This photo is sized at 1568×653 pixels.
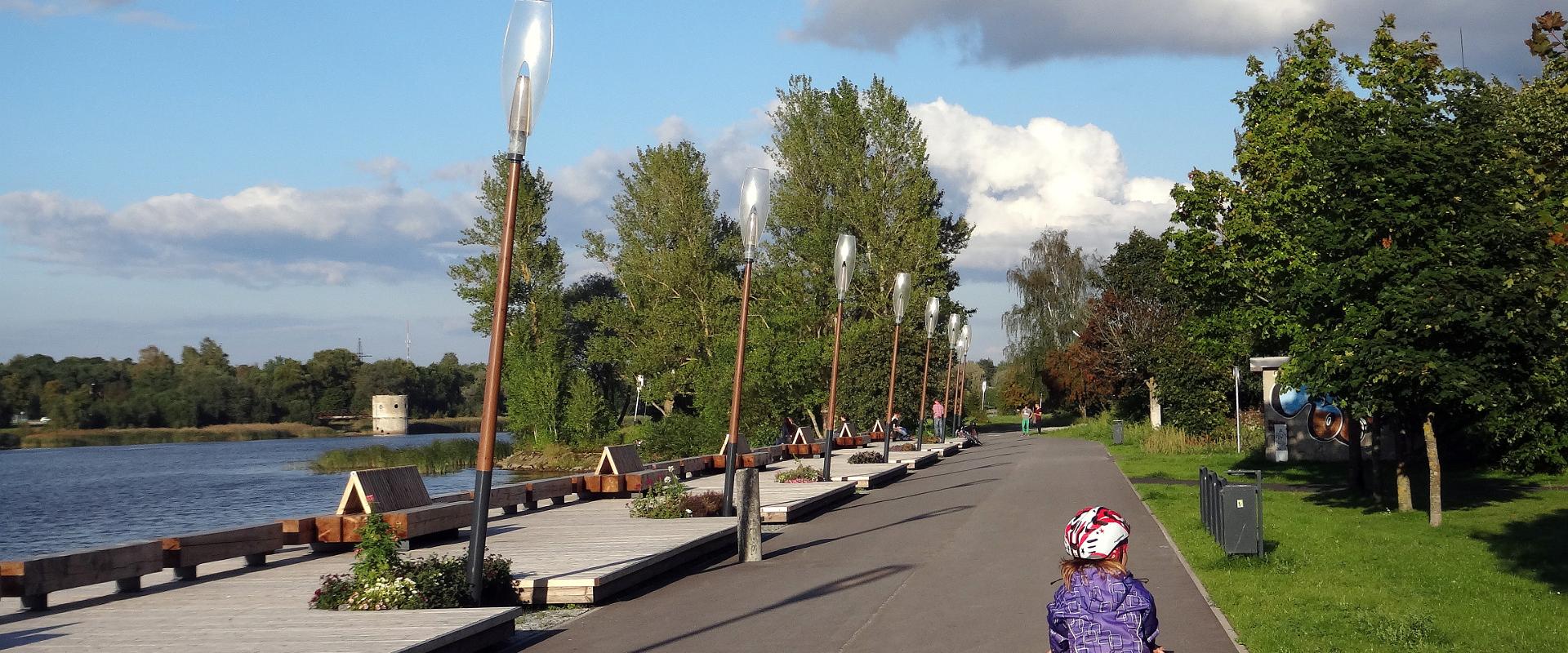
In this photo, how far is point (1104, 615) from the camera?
18.1 ft

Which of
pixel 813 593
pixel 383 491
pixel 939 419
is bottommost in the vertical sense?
pixel 813 593

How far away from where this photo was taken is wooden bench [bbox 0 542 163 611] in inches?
424

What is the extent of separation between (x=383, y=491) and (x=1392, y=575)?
11.2 meters

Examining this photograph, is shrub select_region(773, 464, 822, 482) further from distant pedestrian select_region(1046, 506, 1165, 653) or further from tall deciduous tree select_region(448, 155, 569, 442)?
tall deciduous tree select_region(448, 155, 569, 442)

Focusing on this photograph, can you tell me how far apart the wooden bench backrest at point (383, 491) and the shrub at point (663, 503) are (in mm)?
2894

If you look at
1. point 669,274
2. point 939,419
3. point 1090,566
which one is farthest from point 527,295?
point 1090,566

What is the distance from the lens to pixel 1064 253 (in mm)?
91688

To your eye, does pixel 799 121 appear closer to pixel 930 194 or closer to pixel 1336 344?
pixel 930 194

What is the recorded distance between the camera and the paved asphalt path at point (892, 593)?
10.1 meters

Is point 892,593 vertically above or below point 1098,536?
below

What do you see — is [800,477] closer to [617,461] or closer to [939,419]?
[617,461]

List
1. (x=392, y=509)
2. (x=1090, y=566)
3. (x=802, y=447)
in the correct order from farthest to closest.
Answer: (x=802, y=447) < (x=392, y=509) < (x=1090, y=566)

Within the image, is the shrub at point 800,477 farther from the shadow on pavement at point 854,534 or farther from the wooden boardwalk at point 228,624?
the wooden boardwalk at point 228,624

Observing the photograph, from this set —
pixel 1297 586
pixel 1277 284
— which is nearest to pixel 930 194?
pixel 1277 284
